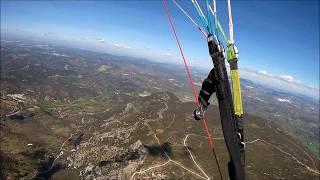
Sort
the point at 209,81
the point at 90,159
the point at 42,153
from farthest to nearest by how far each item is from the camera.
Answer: the point at 42,153 → the point at 90,159 → the point at 209,81

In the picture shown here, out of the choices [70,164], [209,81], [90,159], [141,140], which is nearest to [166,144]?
[141,140]

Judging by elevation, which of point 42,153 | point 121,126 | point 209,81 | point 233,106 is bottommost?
point 42,153

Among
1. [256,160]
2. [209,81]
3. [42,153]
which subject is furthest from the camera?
[42,153]

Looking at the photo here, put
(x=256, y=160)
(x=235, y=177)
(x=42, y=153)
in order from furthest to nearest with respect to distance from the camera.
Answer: (x=42, y=153), (x=256, y=160), (x=235, y=177)

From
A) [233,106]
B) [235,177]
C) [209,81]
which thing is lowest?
[235,177]

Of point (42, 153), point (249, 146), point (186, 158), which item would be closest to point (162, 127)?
point (186, 158)

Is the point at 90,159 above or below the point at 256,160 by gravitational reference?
below

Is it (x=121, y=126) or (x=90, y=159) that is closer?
(x=90, y=159)

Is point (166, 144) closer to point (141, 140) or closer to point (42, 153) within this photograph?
point (141, 140)

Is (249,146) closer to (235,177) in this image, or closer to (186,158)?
(186,158)
